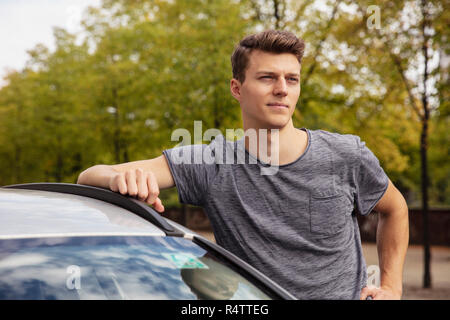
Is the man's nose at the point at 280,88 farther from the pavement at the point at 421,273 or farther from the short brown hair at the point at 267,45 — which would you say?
the pavement at the point at 421,273

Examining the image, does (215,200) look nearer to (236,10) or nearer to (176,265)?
(176,265)

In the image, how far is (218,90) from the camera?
1294 centimetres

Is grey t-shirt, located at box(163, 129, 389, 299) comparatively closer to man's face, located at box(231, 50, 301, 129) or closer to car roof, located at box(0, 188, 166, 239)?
man's face, located at box(231, 50, 301, 129)

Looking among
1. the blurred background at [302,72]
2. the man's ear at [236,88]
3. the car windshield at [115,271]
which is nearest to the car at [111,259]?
the car windshield at [115,271]

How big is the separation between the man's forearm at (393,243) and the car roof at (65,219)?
1280 millimetres

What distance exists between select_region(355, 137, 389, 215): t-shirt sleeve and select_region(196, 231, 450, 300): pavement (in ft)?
16.3

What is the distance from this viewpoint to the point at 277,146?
8.39 feet

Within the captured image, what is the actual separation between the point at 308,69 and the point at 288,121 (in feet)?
33.1

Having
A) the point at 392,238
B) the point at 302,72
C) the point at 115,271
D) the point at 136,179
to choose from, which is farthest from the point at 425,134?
the point at 115,271

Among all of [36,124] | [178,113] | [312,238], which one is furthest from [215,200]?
[36,124]

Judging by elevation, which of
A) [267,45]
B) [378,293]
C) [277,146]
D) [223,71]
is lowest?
[378,293]

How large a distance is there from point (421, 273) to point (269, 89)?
44.9 feet

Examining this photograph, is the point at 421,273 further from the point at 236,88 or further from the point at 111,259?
the point at 111,259

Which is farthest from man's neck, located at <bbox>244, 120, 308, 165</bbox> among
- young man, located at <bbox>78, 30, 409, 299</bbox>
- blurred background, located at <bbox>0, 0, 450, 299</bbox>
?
blurred background, located at <bbox>0, 0, 450, 299</bbox>
